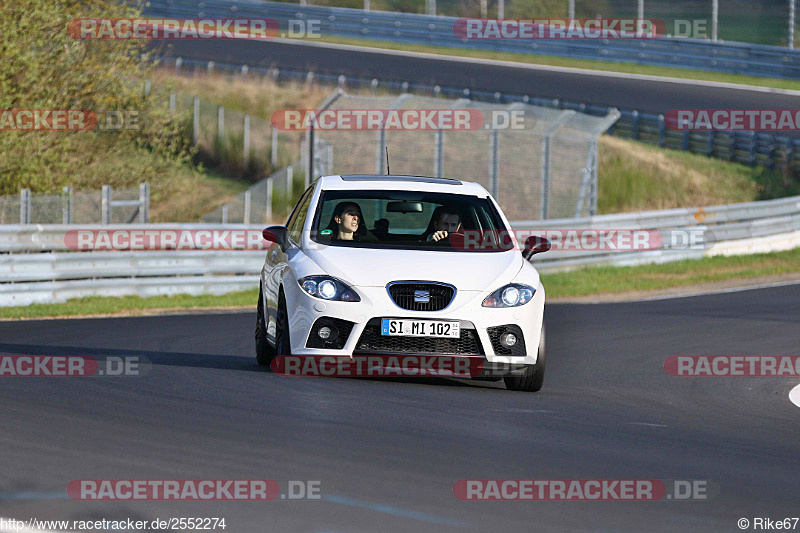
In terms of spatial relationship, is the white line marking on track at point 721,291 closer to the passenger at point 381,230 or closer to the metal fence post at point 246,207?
the metal fence post at point 246,207

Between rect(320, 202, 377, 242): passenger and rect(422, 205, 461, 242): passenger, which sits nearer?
rect(320, 202, 377, 242): passenger

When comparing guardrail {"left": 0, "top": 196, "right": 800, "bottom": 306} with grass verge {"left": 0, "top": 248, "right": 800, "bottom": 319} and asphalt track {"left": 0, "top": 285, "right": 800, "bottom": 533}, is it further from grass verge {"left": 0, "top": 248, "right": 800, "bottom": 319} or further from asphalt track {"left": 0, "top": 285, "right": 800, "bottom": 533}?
asphalt track {"left": 0, "top": 285, "right": 800, "bottom": 533}

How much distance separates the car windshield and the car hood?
241mm

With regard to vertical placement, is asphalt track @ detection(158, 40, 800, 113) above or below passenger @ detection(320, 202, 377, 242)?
below

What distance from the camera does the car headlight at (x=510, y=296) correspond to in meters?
9.84

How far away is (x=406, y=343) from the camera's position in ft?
31.9

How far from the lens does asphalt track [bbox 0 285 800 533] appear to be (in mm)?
A: 5898

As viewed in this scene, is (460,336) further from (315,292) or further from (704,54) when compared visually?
(704,54)

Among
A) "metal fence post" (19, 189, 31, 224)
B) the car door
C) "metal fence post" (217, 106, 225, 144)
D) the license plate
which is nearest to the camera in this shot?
the license plate

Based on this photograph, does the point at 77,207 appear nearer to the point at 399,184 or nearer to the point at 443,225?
the point at 399,184

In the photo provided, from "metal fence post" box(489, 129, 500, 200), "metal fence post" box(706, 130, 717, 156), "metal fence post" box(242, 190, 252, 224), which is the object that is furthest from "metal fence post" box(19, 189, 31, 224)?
"metal fence post" box(706, 130, 717, 156)

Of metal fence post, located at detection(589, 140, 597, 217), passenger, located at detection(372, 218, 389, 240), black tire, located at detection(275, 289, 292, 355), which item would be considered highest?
passenger, located at detection(372, 218, 389, 240)

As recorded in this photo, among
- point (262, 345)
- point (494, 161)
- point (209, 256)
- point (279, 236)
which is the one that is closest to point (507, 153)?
point (494, 161)

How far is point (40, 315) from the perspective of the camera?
17750mm
